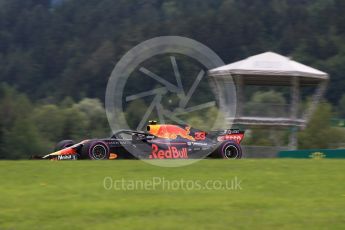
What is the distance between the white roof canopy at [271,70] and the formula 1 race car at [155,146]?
37.1ft

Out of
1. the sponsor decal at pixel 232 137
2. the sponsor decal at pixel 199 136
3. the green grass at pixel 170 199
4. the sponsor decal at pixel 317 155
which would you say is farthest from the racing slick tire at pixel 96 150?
the sponsor decal at pixel 317 155

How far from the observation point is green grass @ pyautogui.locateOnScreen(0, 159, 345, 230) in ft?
39.3

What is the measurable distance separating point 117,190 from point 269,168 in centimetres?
516

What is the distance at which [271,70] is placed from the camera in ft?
118

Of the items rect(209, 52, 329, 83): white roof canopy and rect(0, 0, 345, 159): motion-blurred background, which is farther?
rect(0, 0, 345, 159): motion-blurred background

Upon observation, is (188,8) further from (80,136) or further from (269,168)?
(269,168)

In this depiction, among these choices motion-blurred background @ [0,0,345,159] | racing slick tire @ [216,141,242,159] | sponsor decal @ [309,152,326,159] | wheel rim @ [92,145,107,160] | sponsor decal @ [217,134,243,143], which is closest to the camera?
wheel rim @ [92,145,107,160]

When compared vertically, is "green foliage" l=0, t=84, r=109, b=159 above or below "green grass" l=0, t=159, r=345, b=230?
above

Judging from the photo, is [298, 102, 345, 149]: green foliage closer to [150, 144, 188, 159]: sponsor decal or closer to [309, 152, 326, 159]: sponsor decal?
[309, 152, 326, 159]: sponsor decal

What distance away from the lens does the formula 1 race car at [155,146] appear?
76.6 ft

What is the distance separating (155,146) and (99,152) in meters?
1.80

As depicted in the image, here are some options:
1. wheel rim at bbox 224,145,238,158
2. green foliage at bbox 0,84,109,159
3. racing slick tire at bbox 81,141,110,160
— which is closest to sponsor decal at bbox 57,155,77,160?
racing slick tire at bbox 81,141,110,160

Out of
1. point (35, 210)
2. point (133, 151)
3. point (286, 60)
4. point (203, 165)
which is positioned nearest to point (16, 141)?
point (286, 60)

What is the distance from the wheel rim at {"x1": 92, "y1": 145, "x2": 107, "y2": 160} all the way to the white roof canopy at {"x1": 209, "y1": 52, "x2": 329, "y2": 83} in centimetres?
1416
